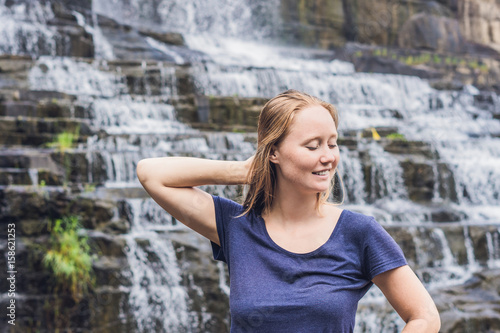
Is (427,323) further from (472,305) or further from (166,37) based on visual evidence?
(166,37)

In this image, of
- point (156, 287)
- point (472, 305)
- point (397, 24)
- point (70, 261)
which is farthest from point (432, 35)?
point (70, 261)

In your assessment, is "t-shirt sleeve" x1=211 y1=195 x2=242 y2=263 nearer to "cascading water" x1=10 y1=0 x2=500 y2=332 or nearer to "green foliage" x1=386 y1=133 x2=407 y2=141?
"cascading water" x1=10 y1=0 x2=500 y2=332

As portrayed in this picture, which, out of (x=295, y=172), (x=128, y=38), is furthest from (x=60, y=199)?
(x=128, y=38)

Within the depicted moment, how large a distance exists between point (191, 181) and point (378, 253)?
24.5 inches

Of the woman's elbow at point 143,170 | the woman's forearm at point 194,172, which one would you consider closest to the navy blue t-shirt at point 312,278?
the woman's forearm at point 194,172

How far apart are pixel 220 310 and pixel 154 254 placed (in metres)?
0.95

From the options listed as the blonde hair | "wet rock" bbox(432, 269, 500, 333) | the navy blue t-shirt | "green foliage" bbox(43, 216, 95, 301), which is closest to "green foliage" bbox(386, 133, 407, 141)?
"wet rock" bbox(432, 269, 500, 333)

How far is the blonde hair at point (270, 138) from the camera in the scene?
1738 mm

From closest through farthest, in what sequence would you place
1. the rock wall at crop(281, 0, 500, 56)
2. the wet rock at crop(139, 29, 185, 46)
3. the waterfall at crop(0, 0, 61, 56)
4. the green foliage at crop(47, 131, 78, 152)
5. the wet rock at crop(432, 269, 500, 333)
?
the wet rock at crop(432, 269, 500, 333) < the green foliage at crop(47, 131, 78, 152) < the waterfall at crop(0, 0, 61, 56) < the wet rock at crop(139, 29, 185, 46) < the rock wall at crop(281, 0, 500, 56)

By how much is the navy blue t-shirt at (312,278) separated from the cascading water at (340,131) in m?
4.88

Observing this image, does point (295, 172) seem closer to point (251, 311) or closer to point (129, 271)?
point (251, 311)

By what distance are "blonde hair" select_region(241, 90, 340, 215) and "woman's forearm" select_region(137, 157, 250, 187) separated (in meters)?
0.05

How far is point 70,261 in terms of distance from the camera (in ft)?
21.0

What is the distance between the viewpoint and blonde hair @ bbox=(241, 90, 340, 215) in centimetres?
174
